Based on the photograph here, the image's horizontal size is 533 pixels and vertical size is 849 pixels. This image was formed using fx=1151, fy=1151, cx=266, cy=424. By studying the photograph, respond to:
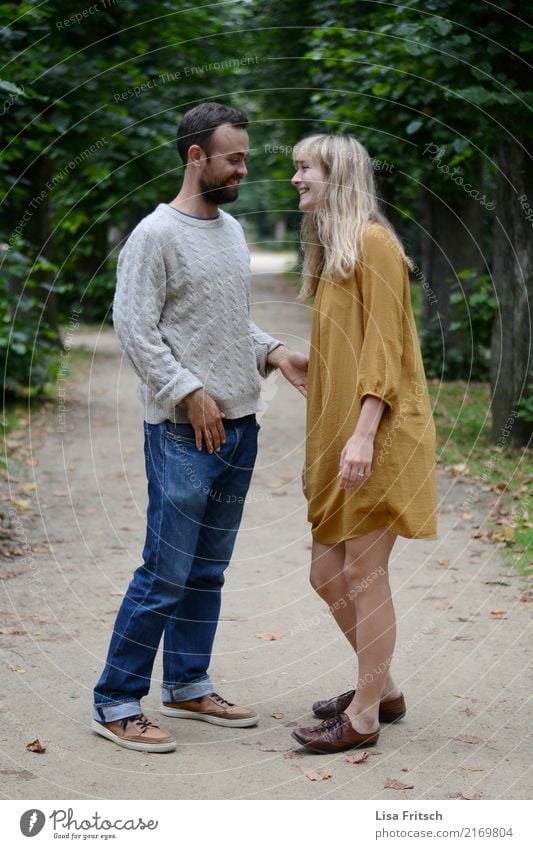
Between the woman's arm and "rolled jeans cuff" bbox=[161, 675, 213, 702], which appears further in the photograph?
"rolled jeans cuff" bbox=[161, 675, 213, 702]

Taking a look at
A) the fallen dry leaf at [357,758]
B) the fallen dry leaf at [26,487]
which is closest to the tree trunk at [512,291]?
the fallen dry leaf at [26,487]

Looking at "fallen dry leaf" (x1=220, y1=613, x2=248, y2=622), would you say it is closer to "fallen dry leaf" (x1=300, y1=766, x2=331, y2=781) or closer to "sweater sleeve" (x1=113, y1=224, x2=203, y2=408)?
"fallen dry leaf" (x1=300, y1=766, x2=331, y2=781)

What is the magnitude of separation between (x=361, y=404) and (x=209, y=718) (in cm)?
143

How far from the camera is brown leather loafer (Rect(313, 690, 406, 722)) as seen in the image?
14.3 feet

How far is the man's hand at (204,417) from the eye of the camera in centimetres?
395

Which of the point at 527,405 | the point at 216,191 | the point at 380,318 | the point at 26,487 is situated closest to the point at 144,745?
the point at 380,318

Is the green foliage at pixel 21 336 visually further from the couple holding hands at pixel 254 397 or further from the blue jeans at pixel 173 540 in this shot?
the couple holding hands at pixel 254 397

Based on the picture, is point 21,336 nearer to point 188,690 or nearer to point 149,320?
point 188,690

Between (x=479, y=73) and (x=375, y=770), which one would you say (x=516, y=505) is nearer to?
(x=479, y=73)

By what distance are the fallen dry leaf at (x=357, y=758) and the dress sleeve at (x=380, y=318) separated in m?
1.24

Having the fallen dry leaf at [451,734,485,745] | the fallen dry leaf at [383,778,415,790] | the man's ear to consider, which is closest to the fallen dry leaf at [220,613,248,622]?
the fallen dry leaf at [451,734,485,745]

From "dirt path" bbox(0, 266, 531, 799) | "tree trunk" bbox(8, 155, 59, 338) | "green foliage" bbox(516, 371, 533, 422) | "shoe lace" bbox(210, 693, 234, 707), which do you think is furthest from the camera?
"tree trunk" bbox(8, 155, 59, 338)

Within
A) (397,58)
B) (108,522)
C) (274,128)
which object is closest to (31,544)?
(108,522)

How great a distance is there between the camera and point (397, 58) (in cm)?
973
